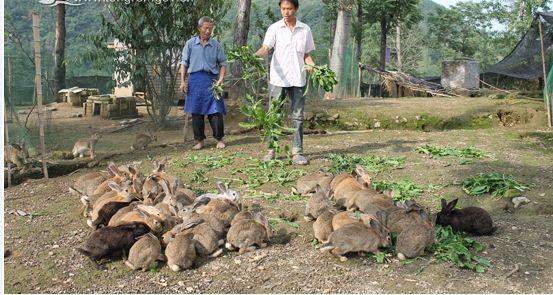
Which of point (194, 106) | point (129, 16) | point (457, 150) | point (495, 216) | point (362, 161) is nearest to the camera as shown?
point (495, 216)

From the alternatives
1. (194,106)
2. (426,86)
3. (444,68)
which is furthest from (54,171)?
(444,68)

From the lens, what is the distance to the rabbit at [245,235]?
4.32 meters

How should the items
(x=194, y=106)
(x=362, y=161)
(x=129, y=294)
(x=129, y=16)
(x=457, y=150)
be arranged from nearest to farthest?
(x=129, y=294), (x=362, y=161), (x=457, y=150), (x=194, y=106), (x=129, y=16)

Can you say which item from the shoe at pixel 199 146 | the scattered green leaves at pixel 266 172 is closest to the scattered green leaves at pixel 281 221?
the scattered green leaves at pixel 266 172

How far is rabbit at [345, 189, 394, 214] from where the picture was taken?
479 cm

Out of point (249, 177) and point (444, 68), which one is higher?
point (444, 68)

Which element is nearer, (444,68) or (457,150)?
(457,150)

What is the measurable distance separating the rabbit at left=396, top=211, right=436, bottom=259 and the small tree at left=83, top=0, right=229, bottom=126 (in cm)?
744

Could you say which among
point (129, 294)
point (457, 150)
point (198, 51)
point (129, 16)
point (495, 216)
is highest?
point (129, 16)

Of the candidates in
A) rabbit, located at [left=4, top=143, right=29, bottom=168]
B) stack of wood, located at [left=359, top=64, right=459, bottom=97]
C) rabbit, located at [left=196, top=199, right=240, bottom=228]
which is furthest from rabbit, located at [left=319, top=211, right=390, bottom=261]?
stack of wood, located at [left=359, top=64, right=459, bottom=97]

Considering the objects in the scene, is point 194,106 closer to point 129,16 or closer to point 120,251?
point 129,16

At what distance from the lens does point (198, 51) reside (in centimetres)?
799

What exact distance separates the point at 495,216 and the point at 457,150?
251 centimetres

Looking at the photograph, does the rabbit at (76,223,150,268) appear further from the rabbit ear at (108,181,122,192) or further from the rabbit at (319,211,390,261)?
the rabbit at (319,211,390,261)
